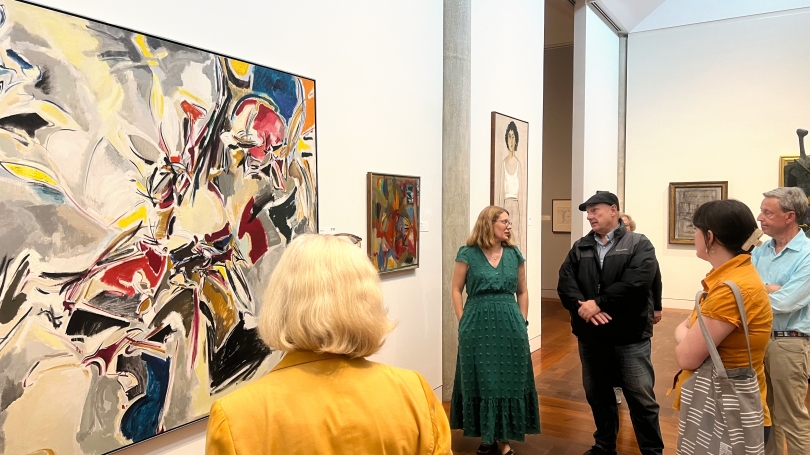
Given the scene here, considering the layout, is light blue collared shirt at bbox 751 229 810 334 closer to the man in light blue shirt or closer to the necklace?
the man in light blue shirt

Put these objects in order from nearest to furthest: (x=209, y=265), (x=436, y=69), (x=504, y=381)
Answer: (x=209, y=265) → (x=504, y=381) → (x=436, y=69)

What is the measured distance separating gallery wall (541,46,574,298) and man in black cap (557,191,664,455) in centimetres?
868

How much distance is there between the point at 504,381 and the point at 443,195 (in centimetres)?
205

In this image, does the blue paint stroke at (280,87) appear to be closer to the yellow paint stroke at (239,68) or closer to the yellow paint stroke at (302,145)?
the yellow paint stroke at (239,68)

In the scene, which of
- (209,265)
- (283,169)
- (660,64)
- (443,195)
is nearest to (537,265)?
(443,195)

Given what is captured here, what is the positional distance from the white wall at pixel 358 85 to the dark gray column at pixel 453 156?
8cm

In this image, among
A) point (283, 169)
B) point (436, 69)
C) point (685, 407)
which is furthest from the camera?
point (436, 69)

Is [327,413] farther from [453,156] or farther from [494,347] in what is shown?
[453,156]

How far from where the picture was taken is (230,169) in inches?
124

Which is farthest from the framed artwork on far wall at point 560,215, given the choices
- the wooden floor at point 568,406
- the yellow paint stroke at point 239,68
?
the yellow paint stroke at point 239,68

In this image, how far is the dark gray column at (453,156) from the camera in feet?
17.9

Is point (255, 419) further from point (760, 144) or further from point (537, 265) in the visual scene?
point (760, 144)

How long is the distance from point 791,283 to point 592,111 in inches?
270

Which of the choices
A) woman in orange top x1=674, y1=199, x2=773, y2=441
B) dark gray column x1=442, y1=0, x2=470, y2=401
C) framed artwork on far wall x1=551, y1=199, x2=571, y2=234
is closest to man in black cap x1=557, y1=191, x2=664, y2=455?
woman in orange top x1=674, y1=199, x2=773, y2=441
